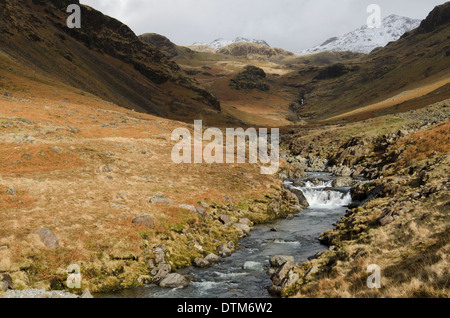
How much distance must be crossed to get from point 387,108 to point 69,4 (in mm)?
176183

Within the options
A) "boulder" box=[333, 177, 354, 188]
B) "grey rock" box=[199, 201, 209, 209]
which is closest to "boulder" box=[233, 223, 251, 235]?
"grey rock" box=[199, 201, 209, 209]

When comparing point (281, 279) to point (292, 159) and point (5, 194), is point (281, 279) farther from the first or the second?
point (292, 159)

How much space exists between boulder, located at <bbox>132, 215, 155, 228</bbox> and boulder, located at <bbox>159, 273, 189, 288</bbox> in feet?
19.4

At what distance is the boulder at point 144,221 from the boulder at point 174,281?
232 inches

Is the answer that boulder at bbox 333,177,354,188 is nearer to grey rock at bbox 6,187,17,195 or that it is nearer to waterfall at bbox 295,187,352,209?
waterfall at bbox 295,187,352,209

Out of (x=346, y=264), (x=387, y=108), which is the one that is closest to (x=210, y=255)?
(x=346, y=264)

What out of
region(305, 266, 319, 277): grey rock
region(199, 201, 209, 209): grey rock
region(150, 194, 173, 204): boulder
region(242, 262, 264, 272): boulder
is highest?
region(150, 194, 173, 204): boulder

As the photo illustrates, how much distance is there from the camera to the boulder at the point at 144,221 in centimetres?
2341

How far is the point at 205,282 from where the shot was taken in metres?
19.2

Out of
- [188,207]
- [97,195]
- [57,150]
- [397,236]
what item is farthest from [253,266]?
[57,150]

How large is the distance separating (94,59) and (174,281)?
158 m

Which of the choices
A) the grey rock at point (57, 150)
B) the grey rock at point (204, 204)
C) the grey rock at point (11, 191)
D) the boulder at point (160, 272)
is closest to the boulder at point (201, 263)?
the boulder at point (160, 272)

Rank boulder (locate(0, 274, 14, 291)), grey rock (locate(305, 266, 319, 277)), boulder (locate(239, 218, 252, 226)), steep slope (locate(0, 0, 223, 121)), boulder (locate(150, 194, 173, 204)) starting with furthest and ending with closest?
steep slope (locate(0, 0, 223, 121)) < boulder (locate(239, 218, 252, 226)) < boulder (locate(150, 194, 173, 204)) < grey rock (locate(305, 266, 319, 277)) < boulder (locate(0, 274, 14, 291))

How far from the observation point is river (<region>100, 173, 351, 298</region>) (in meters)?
17.5
